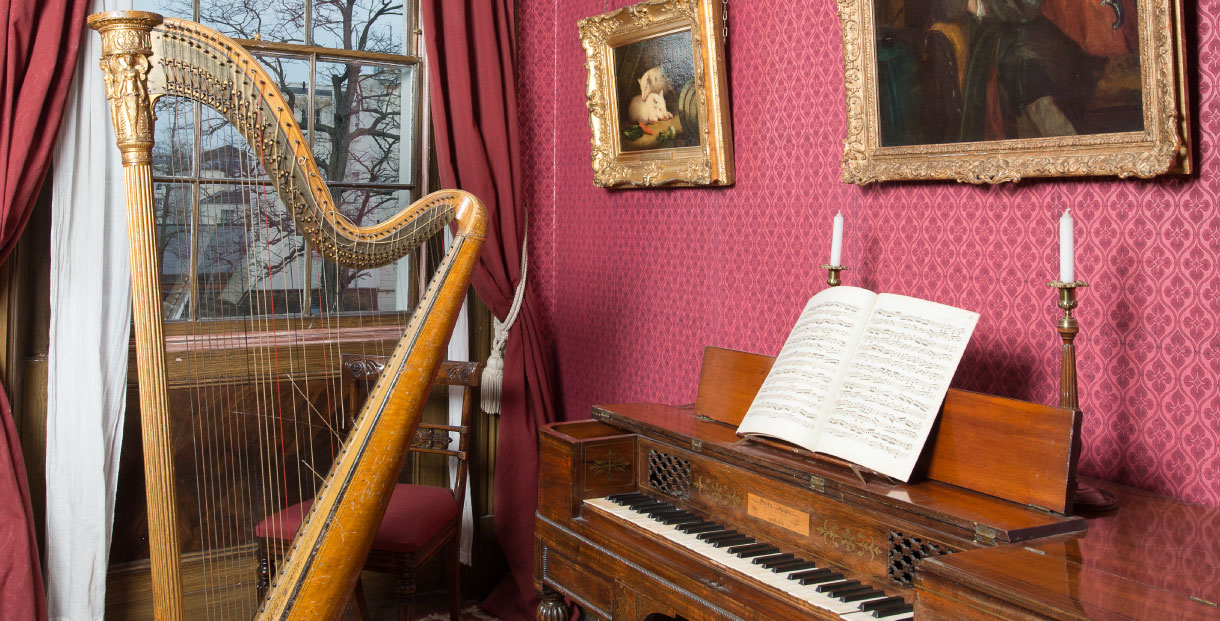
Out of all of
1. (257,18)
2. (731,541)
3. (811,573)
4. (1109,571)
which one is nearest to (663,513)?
(731,541)

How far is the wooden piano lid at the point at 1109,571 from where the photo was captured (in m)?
1.25

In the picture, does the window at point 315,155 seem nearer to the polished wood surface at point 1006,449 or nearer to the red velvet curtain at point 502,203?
the red velvet curtain at point 502,203

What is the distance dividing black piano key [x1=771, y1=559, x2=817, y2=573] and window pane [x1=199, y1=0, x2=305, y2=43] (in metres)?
2.33

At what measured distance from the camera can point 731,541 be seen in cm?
204

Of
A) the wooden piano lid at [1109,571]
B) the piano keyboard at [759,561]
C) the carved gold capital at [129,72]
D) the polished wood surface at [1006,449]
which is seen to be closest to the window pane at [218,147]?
→ the carved gold capital at [129,72]

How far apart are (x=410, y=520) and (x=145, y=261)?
149 cm

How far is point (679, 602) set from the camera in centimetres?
200

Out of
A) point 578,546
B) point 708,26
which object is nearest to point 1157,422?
point 578,546

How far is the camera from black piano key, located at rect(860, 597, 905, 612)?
167cm

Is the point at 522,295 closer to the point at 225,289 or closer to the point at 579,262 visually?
the point at 579,262

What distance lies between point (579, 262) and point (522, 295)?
229mm

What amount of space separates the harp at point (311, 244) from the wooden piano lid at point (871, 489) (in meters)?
0.57

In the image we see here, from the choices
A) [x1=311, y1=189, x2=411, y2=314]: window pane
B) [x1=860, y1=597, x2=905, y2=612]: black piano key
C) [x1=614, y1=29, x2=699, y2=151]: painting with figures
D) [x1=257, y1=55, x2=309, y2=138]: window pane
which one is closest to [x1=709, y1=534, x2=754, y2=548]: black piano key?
[x1=860, y1=597, x2=905, y2=612]: black piano key

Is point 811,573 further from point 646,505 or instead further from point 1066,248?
point 1066,248
